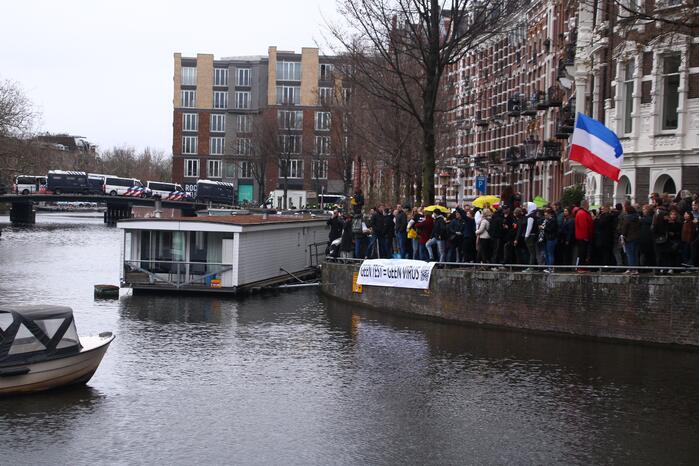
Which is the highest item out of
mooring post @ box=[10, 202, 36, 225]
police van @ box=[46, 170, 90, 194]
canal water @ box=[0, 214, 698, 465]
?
police van @ box=[46, 170, 90, 194]

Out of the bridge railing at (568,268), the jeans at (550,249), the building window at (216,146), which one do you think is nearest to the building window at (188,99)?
the building window at (216,146)

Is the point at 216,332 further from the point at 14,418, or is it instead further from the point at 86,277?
the point at 86,277

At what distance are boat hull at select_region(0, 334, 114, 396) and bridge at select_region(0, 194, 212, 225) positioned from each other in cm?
7653

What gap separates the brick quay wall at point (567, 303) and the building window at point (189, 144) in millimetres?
100254

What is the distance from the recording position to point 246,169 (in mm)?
120062

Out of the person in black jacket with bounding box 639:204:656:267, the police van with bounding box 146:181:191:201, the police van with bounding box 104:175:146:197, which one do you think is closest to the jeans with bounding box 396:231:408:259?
the person in black jacket with bounding box 639:204:656:267

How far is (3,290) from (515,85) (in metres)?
37.9

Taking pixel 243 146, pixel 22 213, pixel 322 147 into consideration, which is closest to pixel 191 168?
pixel 243 146

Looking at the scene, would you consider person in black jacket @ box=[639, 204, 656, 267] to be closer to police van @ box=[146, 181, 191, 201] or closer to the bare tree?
the bare tree

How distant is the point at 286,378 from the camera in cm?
2094

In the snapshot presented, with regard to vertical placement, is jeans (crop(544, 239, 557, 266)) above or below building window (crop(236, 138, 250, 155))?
below

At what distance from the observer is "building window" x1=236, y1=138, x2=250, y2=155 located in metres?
107

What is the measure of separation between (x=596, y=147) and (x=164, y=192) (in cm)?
8890

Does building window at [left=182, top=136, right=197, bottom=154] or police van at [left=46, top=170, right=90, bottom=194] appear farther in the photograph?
building window at [left=182, top=136, right=197, bottom=154]
